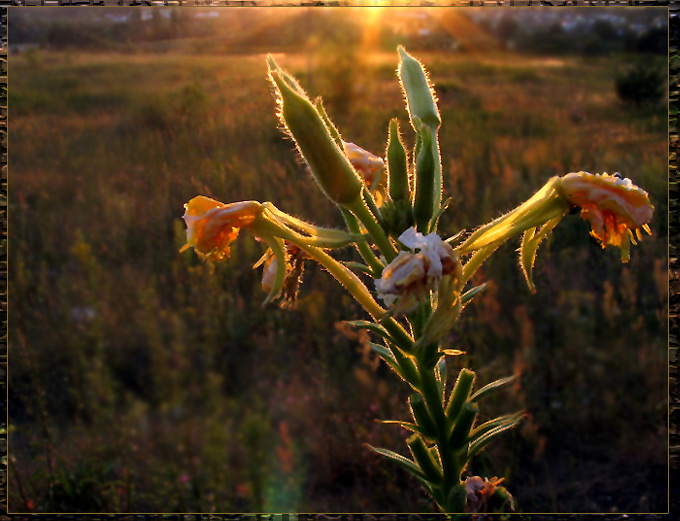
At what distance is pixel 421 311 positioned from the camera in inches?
37.4

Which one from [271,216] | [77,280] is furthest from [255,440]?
[271,216]

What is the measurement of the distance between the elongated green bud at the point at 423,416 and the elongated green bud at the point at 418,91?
490 millimetres

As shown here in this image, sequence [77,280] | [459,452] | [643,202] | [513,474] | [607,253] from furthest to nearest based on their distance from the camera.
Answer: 1. [77,280]
2. [607,253]
3. [513,474]
4. [459,452]
5. [643,202]

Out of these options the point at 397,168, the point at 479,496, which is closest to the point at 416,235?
the point at 397,168

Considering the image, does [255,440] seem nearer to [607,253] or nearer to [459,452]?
[459,452]

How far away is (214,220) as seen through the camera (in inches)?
35.4

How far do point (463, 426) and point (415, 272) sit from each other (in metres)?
0.34

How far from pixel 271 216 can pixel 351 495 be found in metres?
2.06

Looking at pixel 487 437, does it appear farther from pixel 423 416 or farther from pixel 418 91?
pixel 418 91

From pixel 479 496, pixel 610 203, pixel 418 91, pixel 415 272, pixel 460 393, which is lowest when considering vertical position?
pixel 479 496

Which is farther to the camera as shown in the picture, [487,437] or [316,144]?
[487,437]

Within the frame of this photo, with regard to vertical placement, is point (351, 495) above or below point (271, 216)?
below

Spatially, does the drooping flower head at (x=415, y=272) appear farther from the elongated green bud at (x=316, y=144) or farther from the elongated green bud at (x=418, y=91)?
the elongated green bud at (x=418, y=91)

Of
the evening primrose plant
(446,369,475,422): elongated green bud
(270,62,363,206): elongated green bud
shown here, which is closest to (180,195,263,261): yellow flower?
the evening primrose plant
